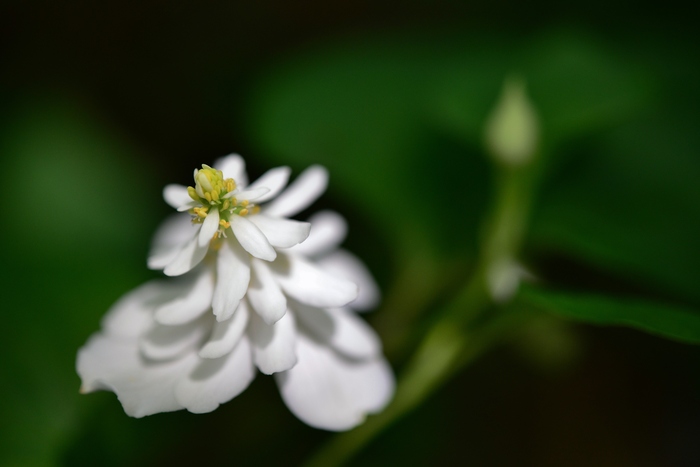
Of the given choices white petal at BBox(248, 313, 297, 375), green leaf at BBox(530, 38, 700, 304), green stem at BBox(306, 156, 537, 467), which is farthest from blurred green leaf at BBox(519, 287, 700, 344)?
green leaf at BBox(530, 38, 700, 304)

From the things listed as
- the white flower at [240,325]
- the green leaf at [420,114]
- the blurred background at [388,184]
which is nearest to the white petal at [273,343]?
the white flower at [240,325]

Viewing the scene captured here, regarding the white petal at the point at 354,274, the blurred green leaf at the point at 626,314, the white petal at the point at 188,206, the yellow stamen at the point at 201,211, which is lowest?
the blurred green leaf at the point at 626,314

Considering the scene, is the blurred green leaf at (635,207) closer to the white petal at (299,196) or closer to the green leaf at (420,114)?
the green leaf at (420,114)

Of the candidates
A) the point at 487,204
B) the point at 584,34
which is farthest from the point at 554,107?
the point at 584,34

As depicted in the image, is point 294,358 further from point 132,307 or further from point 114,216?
point 114,216

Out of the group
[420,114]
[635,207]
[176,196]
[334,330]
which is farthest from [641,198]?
[176,196]

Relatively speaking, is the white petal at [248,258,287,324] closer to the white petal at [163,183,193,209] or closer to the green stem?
the white petal at [163,183,193,209]

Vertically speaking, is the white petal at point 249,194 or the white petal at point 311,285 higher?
the white petal at point 249,194
